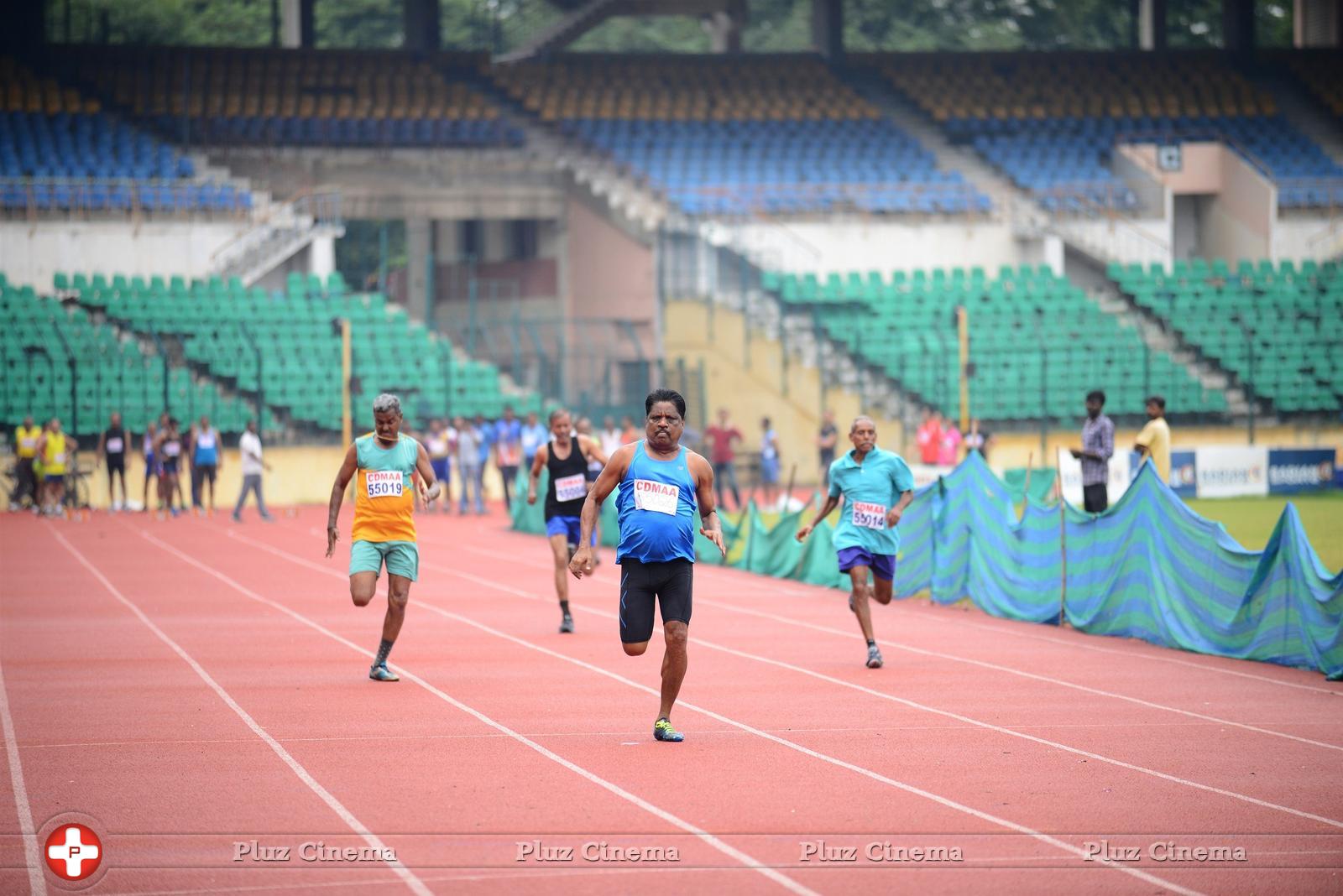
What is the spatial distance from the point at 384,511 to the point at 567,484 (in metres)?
4.06

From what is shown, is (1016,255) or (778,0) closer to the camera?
(1016,255)

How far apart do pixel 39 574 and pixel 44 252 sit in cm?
2079

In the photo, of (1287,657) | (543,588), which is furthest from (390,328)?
(1287,657)

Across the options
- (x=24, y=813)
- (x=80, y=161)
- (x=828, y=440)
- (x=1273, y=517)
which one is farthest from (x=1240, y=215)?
(x=24, y=813)

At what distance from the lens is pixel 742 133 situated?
5041 centimetres

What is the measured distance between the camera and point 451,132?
47.8m

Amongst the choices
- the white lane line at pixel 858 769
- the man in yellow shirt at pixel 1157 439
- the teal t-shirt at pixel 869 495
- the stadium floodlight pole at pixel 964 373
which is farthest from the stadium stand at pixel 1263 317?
the white lane line at pixel 858 769

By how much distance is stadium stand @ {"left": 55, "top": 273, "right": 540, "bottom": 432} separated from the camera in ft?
126

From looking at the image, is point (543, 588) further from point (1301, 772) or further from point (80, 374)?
point (80, 374)

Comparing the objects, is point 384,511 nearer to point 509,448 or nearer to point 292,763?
point 292,763

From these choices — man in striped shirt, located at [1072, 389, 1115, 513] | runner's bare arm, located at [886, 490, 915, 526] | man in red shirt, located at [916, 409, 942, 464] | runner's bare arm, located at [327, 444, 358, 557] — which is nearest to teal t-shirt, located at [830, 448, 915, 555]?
runner's bare arm, located at [886, 490, 915, 526]

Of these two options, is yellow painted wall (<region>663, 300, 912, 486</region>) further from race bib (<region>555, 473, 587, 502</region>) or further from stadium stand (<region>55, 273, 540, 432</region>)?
race bib (<region>555, 473, 587, 502</region>)

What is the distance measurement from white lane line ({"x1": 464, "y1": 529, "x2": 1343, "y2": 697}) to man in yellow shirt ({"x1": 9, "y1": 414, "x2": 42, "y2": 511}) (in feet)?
37.9

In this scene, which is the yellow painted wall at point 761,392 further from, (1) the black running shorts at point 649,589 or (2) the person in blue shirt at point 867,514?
(1) the black running shorts at point 649,589
